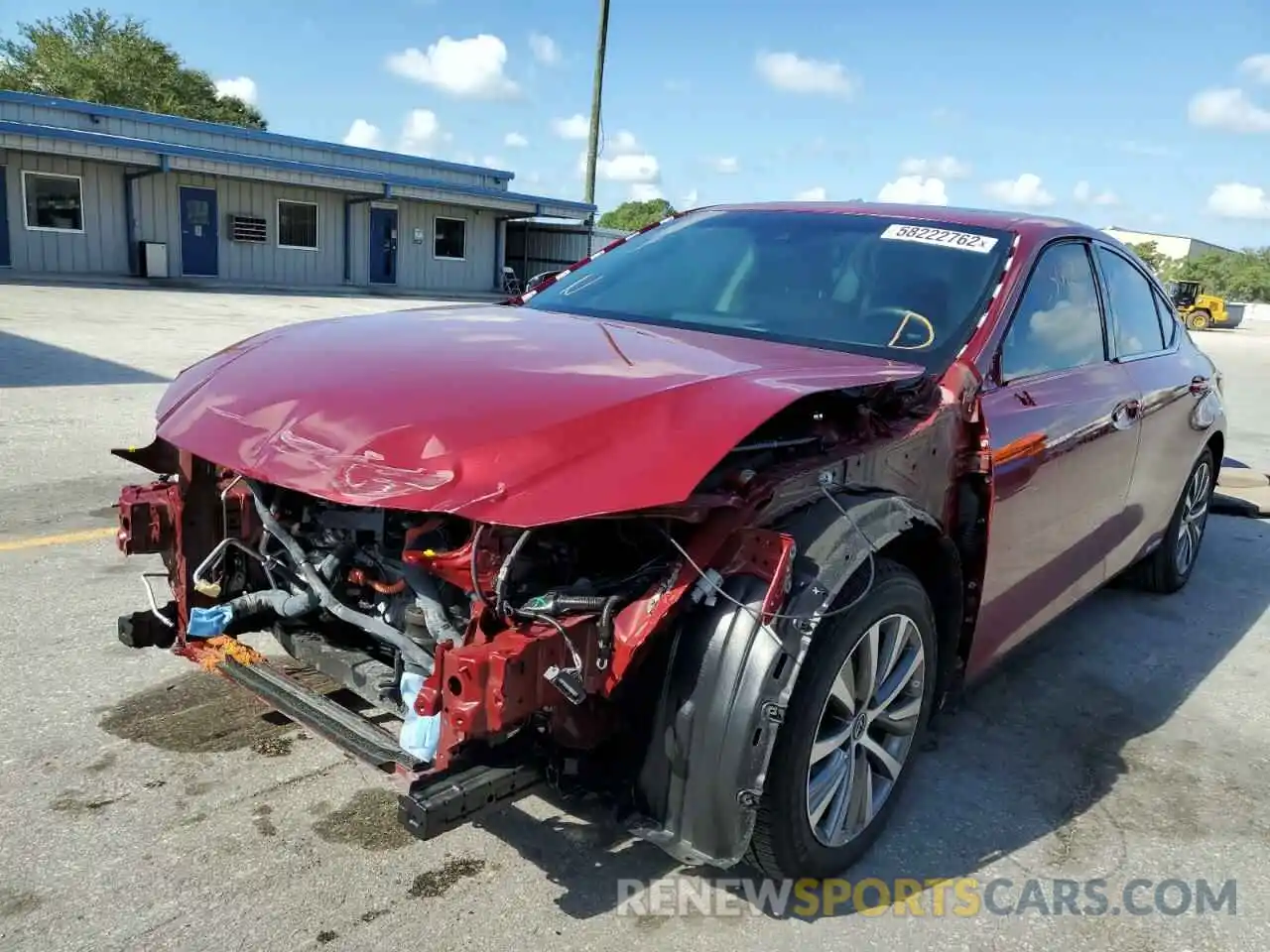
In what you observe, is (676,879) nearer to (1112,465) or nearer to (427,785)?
(427,785)

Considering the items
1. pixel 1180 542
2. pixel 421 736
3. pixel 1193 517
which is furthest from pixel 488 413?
pixel 1193 517

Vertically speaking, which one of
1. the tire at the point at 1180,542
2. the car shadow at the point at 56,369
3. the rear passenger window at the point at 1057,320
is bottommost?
the car shadow at the point at 56,369

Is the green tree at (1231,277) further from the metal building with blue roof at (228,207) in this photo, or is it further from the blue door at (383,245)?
the blue door at (383,245)

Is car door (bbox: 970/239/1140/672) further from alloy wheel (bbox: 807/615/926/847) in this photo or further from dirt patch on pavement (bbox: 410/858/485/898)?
dirt patch on pavement (bbox: 410/858/485/898)

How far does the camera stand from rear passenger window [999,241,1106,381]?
3.34 metres

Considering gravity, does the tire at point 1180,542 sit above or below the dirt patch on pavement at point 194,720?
above

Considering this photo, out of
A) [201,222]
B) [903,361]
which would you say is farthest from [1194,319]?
[903,361]

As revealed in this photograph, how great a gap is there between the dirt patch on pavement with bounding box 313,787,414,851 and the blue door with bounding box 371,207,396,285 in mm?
27048

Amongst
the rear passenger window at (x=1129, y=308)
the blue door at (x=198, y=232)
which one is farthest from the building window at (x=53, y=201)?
the rear passenger window at (x=1129, y=308)

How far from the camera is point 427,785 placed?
84.3 inches

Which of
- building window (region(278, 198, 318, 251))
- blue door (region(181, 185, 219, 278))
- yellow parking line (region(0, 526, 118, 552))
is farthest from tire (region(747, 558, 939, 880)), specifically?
building window (region(278, 198, 318, 251))

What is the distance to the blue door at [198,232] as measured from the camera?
80.2ft

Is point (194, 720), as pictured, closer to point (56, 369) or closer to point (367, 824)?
point (367, 824)

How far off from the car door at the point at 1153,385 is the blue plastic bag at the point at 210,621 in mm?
3259
